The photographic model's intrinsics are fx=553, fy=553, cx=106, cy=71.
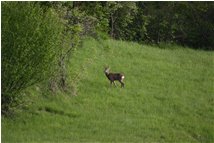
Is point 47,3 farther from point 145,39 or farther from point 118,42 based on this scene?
point 145,39

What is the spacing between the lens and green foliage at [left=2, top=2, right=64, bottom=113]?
43.7 feet

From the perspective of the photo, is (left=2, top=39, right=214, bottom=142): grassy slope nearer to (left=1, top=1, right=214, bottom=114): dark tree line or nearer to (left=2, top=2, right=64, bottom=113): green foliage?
(left=1, top=1, right=214, bottom=114): dark tree line

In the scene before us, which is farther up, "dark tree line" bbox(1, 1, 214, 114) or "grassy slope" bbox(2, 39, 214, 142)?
"dark tree line" bbox(1, 1, 214, 114)

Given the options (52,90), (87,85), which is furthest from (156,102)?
(52,90)

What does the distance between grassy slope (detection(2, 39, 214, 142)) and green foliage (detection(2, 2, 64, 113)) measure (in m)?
1.05

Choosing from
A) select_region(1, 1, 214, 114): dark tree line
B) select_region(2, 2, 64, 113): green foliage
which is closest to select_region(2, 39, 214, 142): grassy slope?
select_region(1, 1, 214, 114): dark tree line

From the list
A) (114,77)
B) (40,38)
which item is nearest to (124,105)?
(114,77)

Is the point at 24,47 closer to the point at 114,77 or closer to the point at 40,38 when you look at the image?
the point at 40,38

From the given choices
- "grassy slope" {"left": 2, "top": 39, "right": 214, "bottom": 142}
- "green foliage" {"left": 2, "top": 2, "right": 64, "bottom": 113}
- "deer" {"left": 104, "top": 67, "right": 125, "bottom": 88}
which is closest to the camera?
"green foliage" {"left": 2, "top": 2, "right": 64, "bottom": 113}

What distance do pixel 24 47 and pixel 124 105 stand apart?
4148mm

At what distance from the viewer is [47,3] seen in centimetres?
1625

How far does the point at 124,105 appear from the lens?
16.3 metres

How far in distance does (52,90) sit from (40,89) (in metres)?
0.35

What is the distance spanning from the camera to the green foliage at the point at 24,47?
1331cm
